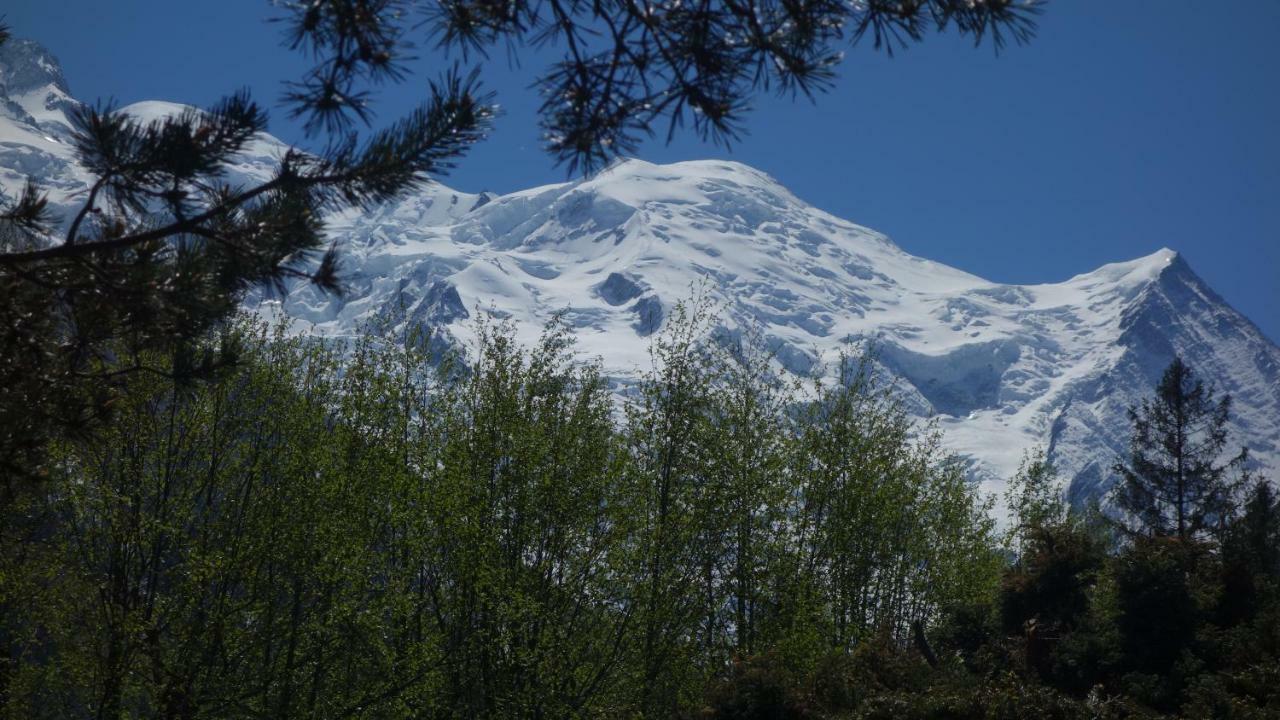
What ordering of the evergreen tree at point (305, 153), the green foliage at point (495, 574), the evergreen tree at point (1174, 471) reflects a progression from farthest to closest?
the evergreen tree at point (1174, 471) → the green foliage at point (495, 574) → the evergreen tree at point (305, 153)

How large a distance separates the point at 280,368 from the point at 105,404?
1296cm

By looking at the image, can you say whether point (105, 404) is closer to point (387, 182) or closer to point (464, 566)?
point (387, 182)

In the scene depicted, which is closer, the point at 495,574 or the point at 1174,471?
the point at 495,574

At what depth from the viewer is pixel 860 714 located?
1266 centimetres

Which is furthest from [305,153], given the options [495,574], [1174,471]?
[1174,471]

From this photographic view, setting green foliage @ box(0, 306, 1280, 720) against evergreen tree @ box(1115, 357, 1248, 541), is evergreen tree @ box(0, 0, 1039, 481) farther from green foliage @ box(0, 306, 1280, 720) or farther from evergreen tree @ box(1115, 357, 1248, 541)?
evergreen tree @ box(1115, 357, 1248, 541)

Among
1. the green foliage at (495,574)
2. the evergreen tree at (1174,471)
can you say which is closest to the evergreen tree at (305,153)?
the green foliage at (495,574)

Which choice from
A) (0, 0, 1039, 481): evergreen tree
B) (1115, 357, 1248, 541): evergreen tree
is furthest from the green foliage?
(1115, 357, 1248, 541): evergreen tree

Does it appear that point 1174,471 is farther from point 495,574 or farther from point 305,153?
point 305,153

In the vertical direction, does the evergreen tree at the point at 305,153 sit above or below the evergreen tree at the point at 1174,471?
below

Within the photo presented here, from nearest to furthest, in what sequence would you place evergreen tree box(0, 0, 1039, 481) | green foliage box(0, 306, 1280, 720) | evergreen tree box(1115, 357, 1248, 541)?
evergreen tree box(0, 0, 1039, 481) → green foliage box(0, 306, 1280, 720) → evergreen tree box(1115, 357, 1248, 541)

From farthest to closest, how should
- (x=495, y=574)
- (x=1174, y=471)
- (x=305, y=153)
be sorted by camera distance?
(x=1174, y=471) → (x=495, y=574) → (x=305, y=153)

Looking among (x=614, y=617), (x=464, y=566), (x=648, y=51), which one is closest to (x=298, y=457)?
(x=464, y=566)

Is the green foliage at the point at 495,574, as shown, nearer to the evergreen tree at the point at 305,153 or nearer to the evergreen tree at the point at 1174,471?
the evergreen tree at the point at 305,153
